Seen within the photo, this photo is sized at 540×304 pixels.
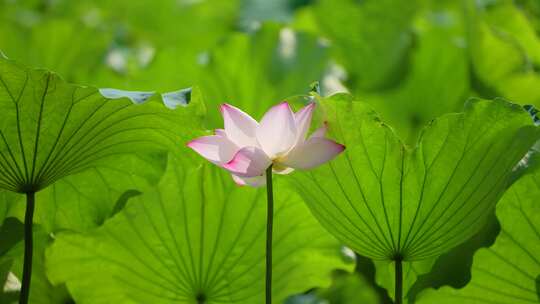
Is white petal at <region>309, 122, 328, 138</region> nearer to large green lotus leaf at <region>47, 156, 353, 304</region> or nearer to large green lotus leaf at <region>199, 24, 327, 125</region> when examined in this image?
large green lotus leaf at <region>47, 156, 353, 304</region>

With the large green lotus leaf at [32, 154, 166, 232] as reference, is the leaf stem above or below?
below

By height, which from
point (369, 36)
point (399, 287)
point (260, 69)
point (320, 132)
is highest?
point (369, 36)

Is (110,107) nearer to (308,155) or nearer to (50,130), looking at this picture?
(50,130)

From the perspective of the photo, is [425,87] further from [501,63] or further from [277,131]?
[277,131]

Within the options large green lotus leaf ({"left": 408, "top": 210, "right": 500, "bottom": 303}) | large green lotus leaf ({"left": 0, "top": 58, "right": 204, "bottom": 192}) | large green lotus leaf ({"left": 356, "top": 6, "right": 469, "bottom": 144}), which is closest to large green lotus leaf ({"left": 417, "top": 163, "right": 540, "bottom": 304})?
large green lotus leaf ({"left": 408, "top": 210, "right": 500, "bottom": 303})

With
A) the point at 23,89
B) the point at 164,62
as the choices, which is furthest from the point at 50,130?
the point at 164,62

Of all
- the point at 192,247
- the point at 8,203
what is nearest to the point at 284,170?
the point at 192,247
